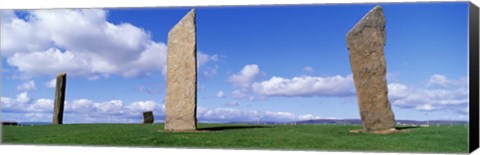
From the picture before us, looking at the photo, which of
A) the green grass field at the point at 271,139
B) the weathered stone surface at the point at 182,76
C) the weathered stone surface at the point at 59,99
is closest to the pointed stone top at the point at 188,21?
the weathered stone surface at the point at 182,76

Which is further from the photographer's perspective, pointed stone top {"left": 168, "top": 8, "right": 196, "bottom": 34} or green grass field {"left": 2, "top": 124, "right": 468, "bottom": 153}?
pointed stone top {"left": 168, "top": 8, "right": 196, "bottom": 34}

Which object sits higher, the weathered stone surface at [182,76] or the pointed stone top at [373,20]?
the pointed stone top at [373,20]

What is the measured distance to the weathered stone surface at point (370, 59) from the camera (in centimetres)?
1639

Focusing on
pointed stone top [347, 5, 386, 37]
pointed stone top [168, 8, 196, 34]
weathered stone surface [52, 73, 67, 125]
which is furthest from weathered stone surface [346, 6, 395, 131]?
weathered stone surface [52, 73, 67, 125]

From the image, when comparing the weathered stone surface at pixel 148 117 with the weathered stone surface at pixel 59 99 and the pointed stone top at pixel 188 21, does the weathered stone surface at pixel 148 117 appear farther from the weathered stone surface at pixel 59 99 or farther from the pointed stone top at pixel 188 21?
the pointed stone top at pixel 188 21

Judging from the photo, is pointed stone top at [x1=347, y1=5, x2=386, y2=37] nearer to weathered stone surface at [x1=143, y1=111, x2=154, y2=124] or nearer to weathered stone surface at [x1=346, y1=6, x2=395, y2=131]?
weathered stone surface at [x1=346, y1=6, x2=395, y2=131]

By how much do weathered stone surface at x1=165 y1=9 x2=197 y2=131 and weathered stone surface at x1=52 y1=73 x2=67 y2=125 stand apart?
17.8 feet

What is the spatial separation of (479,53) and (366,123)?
3.75 metres

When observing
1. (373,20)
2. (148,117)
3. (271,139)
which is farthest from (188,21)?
(148,117)

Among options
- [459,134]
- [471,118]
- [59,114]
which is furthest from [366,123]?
[59,114]

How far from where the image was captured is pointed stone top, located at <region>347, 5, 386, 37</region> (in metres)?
16.4

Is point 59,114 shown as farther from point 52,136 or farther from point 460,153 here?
point 460,153

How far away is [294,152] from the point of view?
14672mm

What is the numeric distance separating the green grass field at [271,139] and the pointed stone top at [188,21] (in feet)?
8.09
